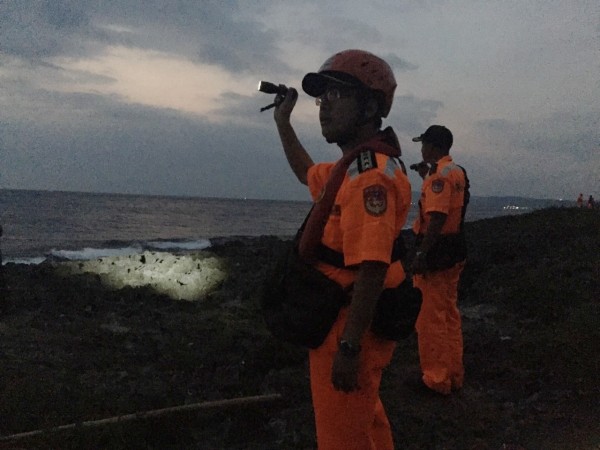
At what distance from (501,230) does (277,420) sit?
51.7 ft

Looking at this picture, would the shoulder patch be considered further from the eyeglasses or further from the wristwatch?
the wristwatch

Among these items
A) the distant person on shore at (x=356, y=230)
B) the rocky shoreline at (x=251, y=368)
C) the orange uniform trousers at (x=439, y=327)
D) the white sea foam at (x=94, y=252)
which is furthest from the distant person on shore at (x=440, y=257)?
the white sea foam at (x=94, y=252)

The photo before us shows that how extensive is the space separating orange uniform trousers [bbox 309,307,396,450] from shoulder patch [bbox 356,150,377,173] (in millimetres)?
715

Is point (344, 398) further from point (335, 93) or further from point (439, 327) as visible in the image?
point (439, 327)

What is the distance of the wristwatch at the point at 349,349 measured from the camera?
7.70 ft

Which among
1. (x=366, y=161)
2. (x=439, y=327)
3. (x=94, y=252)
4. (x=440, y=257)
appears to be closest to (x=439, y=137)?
(x=440, y=257)

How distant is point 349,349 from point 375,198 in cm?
71

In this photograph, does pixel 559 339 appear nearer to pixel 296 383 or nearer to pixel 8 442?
pixel 296 383

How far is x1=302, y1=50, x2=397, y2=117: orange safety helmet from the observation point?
2.65 m

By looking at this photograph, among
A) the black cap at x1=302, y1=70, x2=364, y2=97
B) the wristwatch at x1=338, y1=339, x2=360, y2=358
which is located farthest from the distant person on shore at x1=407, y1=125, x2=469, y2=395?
the wristwatch at x1=338, y1=339, x2=360, y2=358

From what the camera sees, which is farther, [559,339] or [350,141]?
[559,339]

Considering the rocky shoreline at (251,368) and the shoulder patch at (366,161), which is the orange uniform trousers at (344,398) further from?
the rocky shoreline at (251,368)

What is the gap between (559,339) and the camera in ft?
21.8

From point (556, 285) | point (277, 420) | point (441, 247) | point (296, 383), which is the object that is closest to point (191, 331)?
point (296, 383)
